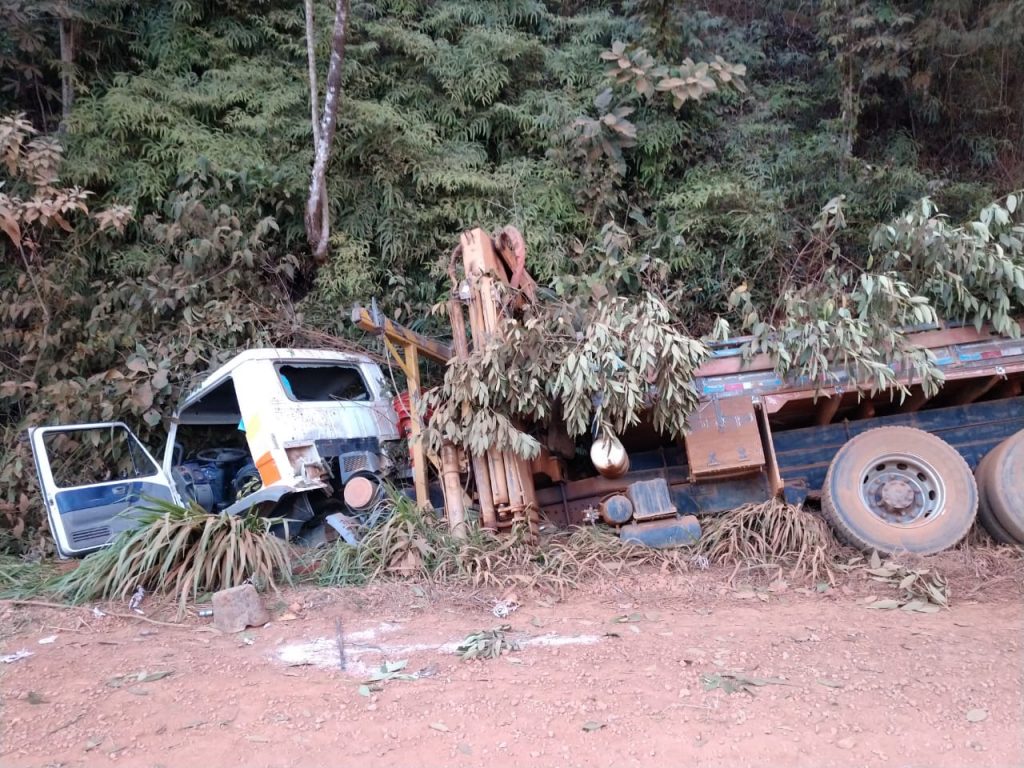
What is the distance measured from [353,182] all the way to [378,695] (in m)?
6.52

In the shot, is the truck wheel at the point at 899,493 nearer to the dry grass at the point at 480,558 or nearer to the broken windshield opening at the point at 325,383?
the dry grass at the point at 480,558

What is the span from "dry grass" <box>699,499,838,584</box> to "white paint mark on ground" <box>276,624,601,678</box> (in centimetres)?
152

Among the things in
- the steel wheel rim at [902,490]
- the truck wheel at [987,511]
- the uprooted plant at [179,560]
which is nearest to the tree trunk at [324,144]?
the uprooted plant at [179,560]

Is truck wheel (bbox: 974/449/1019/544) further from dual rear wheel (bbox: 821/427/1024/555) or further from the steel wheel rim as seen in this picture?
the steel wheel rim

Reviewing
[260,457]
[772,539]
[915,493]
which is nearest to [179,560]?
[260,457]

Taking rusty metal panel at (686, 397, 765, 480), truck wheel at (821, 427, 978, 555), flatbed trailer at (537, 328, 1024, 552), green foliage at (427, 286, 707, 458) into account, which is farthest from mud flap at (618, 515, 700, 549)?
truck wheel at (821, 427, 978, 555)

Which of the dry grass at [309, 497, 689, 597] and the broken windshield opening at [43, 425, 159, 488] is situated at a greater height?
the broken windshield opening at [43, 425, 159, 488]

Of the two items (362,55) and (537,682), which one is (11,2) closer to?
(362,55)

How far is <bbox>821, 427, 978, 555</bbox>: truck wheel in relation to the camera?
4965 millimetres

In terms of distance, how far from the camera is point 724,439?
523 centimetres

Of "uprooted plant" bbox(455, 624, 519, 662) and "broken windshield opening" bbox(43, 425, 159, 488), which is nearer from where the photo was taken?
"uprooted plant" bbox(455, 624, 519, 662)

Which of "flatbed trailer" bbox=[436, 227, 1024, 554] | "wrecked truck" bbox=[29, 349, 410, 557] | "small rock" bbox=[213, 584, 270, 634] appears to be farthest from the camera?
"wrecked truck" bbox=[29, 349, 410, 557]

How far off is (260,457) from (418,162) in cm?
427

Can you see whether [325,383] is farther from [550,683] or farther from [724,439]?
[550,683]
